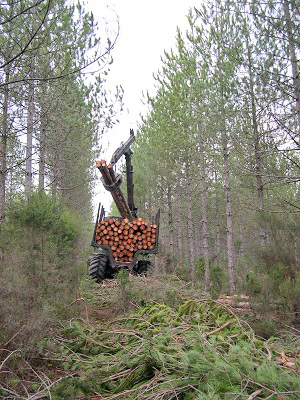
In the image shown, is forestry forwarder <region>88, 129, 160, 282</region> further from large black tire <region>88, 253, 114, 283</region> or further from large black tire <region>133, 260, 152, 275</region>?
large black tire <region>133, 260, 152, 275</region>

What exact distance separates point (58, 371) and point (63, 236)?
327 cm

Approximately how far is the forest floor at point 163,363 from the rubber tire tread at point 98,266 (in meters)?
4.26

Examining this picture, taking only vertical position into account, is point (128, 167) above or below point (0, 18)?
below

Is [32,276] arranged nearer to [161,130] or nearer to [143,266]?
[143,266]

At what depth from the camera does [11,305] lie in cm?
349

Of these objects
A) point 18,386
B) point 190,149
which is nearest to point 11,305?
point 18,386

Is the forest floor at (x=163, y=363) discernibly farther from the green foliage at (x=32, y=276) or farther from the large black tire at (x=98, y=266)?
the large black tire at (x=98, y=266)

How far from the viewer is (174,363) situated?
3018mm

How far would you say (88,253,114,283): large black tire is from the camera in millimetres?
9500

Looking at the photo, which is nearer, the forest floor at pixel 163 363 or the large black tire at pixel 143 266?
the forest floor at pixel 163 363

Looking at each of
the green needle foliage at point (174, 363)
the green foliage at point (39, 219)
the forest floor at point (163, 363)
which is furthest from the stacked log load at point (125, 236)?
the green needle foliage at point (174, 363)

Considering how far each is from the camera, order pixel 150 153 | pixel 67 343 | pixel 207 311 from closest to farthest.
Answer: pixel 67 343 < pixel 207 311 < pixel 150 153

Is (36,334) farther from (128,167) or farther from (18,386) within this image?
(128,167)

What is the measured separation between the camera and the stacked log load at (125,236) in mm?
9469
